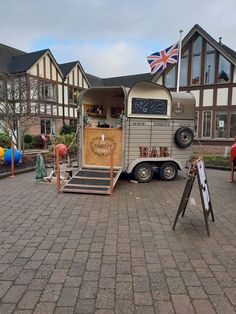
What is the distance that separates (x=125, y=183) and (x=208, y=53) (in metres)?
13.8

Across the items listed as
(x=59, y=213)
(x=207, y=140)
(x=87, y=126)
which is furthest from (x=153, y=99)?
(x=207, y=140)

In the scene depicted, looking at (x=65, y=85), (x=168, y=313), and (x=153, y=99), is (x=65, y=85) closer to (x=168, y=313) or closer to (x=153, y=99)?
(x=153, y=99)

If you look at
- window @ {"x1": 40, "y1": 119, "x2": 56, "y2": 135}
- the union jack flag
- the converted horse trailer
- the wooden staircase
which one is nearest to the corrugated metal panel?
the converted horse trailer

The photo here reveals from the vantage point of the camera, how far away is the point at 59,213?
521 cm

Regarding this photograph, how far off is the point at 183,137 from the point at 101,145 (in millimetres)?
2686

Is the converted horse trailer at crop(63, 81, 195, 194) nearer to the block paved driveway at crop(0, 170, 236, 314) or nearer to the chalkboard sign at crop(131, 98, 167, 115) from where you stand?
the chalkboard sign at crop(131, 98, 167, 115)

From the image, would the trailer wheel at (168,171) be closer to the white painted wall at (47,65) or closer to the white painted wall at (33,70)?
the white painted wall at (33,70)

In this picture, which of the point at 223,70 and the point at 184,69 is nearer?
the point at 223,70

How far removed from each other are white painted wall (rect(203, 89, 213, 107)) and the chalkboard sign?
11.4 metres

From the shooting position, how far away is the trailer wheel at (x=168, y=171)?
8648 millimetres

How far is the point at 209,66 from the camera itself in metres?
18.1

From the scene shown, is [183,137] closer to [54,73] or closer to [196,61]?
[196,61]

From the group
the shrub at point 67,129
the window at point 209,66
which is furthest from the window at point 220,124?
the shrub at point 67,129

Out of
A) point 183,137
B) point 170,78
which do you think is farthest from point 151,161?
point 170,78
